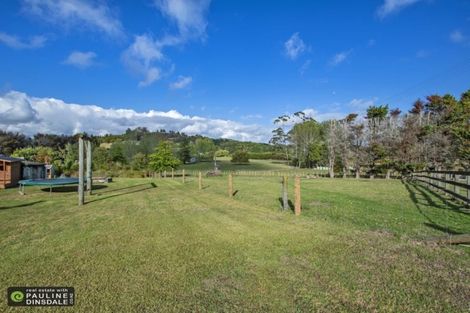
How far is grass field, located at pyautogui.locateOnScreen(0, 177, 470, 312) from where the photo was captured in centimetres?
332

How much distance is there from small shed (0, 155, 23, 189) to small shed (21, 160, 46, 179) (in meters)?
1.79

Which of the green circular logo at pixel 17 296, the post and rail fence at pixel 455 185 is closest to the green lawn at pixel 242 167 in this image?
the post and rail fence at pixel 455 185

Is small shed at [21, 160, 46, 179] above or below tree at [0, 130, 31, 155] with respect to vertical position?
below

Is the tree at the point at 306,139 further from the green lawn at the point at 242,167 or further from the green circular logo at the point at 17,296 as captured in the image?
the green circular logo at the point at 17,296

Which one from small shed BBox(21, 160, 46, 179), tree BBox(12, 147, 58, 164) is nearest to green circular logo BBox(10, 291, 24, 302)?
small shed BBox(21, 160, 46, 179)

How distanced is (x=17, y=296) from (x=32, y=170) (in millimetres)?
26149

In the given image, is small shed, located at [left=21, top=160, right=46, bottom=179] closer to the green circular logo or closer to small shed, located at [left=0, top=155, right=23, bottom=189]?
small shed, located at [left=0, top=155, right=23, bottom=189]

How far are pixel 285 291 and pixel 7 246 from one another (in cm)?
559

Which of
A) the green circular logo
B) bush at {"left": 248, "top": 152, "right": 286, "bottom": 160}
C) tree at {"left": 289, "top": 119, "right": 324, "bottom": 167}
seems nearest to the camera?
the green circular logo

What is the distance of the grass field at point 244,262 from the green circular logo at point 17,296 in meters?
0.10

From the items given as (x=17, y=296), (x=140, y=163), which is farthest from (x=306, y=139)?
(x=17, y=296)

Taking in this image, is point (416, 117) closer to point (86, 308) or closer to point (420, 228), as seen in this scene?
point (420, 228)

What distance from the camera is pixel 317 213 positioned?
881 centimetres

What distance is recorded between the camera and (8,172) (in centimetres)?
2020
